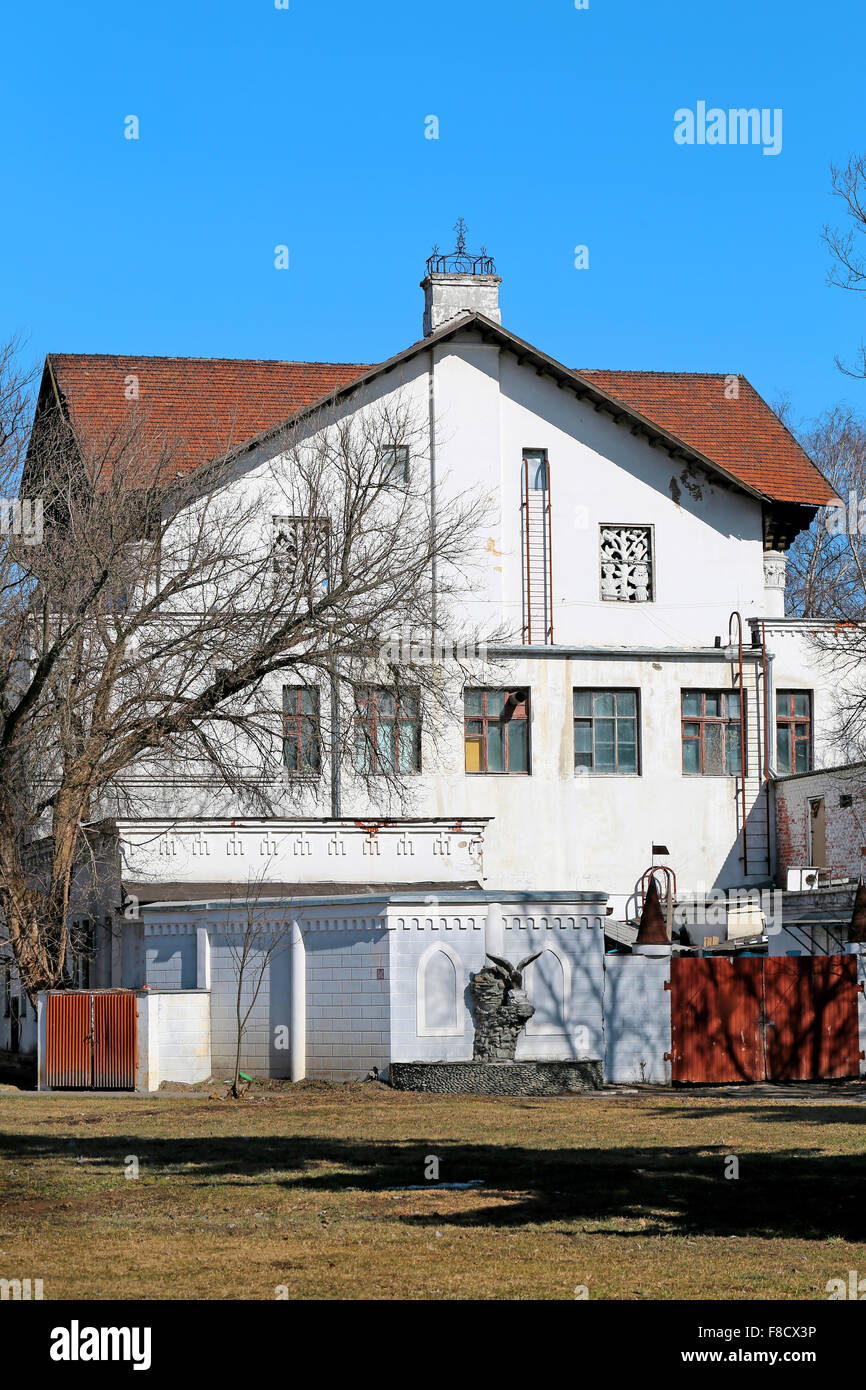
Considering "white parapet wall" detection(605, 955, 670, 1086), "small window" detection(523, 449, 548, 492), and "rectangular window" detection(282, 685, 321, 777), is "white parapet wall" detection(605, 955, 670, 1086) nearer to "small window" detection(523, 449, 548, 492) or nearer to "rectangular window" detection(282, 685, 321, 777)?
"rectangular window" detection(282, 685, 321, 777)

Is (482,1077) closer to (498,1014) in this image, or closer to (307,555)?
(498,1014)

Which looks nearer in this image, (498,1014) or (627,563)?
(498,1014)

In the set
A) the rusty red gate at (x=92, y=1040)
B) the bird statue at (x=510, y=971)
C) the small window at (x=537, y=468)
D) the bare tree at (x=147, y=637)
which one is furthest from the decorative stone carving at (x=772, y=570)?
the rusty red gate at (x=92, y=1040)

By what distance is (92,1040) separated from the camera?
2862 centimetres

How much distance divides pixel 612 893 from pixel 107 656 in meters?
15.0

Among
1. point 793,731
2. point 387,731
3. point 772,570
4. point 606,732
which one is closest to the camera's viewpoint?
point 387,731

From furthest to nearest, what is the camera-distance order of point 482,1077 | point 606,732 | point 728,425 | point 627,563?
point 728,425, point 627,563, point 606,732, point 482,1077

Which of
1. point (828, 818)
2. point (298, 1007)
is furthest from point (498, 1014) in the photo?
point (828, 818)

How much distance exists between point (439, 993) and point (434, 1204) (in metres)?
13.2

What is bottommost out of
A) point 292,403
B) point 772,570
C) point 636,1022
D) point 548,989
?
point 636,1022

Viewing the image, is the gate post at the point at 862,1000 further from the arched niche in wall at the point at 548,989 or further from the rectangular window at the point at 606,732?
the rectangular window at the point at 606,732

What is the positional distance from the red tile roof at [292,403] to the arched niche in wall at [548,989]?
17590 mm
